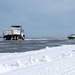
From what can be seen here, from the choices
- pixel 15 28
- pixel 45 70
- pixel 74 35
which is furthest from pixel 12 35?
pixel 45 70

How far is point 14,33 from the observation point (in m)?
63.7

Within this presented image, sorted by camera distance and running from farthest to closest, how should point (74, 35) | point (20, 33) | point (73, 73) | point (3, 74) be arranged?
point (74, 35) < point (20, 33) < point (73, 73) < point (3, 74)

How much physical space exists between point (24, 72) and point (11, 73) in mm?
379

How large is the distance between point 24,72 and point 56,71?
3.43ft

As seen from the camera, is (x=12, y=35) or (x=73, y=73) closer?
(x=73, y=73)

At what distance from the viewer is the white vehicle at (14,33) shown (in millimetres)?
63219

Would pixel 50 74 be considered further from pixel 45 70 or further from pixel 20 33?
pixel 20 33

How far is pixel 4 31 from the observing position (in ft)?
215

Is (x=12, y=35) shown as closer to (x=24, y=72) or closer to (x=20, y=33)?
(x=20, y=33)

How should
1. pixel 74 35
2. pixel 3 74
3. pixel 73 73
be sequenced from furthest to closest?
pixel 74 35 → pixel 73 73 → pixel 3 74

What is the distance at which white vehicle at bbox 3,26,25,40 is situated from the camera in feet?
207

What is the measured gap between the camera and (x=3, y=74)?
677cm

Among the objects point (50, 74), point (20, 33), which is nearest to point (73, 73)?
point (50, 74)

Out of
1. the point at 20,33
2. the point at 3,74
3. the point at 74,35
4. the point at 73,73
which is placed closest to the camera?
the point at 3,74
